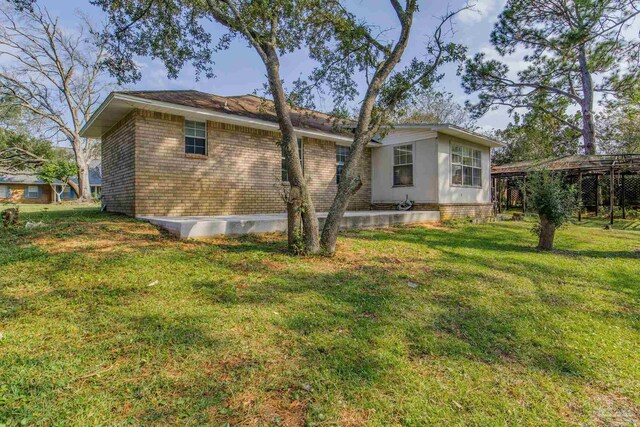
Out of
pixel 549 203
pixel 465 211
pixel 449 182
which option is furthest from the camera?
pixel 465 211

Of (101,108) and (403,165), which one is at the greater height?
(101,108)

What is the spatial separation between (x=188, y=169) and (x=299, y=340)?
7.56 metres

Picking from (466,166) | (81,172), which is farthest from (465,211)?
(81,172)

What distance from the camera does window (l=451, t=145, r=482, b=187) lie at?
12852 mm

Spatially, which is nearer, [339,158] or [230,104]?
[230,104]

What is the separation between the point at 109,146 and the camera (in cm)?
1102

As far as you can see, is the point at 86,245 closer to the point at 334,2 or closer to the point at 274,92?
the point at 274,92

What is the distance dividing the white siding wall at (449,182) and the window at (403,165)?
118 cm

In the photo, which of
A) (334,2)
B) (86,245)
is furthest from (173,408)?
(334,2)

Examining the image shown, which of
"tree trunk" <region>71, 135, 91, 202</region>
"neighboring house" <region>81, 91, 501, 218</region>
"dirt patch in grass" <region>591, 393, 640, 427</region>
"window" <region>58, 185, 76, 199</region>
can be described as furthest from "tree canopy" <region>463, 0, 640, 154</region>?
"window" <region>58, 185, 76, 199</region>

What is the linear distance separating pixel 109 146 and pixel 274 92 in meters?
8.07

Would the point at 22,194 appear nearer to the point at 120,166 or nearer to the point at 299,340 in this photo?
the point at 120,166

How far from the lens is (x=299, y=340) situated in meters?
2.99

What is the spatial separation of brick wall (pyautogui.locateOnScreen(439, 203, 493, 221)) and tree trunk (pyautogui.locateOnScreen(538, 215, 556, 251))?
4.34 m
